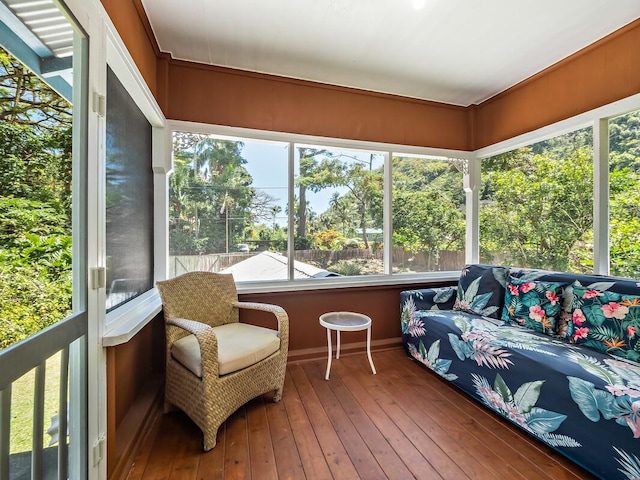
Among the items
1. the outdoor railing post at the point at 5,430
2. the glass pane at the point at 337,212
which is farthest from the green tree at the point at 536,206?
the outdoor railing post at the point at 5,430

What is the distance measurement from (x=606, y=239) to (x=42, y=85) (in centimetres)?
340

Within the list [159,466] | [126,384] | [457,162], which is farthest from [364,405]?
[457,162]

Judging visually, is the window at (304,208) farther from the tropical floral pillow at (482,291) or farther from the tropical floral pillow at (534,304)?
the tropical floral pillow at (534,304)

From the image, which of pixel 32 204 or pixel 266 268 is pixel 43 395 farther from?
pixel 266 268

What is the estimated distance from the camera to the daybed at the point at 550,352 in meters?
1.34

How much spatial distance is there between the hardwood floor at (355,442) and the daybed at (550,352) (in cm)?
18

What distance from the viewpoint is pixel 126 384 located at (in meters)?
1.75

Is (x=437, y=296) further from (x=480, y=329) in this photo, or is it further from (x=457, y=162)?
(x=457, y=162)

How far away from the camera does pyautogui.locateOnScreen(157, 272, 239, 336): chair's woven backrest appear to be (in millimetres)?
1961

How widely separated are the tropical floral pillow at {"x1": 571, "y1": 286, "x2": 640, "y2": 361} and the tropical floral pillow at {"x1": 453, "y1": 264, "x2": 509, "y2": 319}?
1.90ft

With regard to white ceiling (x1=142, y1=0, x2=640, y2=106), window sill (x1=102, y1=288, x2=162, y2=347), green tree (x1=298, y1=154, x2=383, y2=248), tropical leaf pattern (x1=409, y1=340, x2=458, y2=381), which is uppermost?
white ceiling (x1=142, y1=0, x2=640, y2=106)

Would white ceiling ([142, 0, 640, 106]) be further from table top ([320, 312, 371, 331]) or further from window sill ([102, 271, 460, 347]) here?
table top ([320, 312, 371, 331])

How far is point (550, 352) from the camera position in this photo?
1707mm

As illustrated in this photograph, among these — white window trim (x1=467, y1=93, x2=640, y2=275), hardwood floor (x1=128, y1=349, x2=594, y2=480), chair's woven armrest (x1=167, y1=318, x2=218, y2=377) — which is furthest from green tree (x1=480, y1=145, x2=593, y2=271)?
chair's woven armrest (x1=167, y1=318, x2=218, y2=377)
